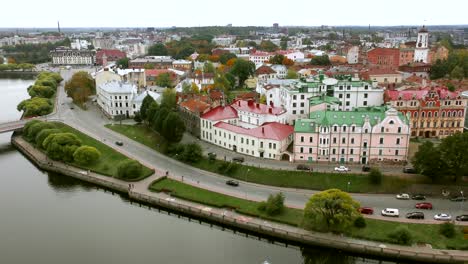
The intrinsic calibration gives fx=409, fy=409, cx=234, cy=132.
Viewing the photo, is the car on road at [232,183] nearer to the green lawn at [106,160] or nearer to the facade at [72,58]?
the green lawn at [106,160]

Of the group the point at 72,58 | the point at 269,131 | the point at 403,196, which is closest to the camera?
the point at 403,196

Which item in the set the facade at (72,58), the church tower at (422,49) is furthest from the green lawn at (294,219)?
the facade at (72,58)

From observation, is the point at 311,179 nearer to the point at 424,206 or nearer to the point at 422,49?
the point at 424,206

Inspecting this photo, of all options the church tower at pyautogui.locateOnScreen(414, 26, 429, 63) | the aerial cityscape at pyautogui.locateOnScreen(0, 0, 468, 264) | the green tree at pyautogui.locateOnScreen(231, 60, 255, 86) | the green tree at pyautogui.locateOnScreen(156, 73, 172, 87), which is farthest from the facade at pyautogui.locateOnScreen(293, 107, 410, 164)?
the church tower at pyautogui.locateOnScreen(414, 26, 429, 63)

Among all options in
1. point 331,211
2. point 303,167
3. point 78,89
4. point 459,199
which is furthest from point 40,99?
point 459,199

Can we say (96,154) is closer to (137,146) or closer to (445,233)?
(137,146)

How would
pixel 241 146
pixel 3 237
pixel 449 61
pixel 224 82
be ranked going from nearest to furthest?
1. pixel 3 237
2. pixel 241 146
3. pixel 224 82
4. pixel 449 61

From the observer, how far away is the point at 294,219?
38688 mm

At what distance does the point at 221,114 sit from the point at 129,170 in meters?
17.0

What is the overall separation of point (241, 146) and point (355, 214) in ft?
72.6

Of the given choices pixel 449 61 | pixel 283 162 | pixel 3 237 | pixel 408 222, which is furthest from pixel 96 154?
pixel 449 61

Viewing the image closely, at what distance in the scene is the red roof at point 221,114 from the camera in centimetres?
Answer: 5928

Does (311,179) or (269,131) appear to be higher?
(269,131)

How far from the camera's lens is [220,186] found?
46.5m
